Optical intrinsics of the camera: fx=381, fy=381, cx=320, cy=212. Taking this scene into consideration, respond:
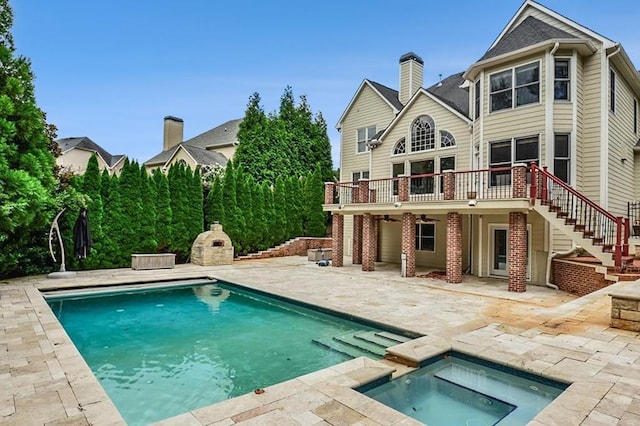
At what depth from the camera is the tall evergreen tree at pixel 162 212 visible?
15555mm

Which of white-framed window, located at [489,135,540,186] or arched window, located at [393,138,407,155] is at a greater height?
arched window, located at [393,138,407,155]

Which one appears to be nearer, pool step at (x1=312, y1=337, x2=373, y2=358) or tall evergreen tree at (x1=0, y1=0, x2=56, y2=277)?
pool step at (x1=312, y1=337, x2=373, y2=358)

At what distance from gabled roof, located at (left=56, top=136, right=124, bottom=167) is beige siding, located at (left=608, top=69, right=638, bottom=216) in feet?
129

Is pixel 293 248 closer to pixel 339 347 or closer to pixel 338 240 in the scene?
pixel 338 240

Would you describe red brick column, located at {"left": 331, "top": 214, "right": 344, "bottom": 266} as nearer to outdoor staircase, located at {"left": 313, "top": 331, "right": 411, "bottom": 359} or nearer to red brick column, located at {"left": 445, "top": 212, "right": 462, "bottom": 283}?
red brick column, located at {"left": 445, "top": 212, "right": 462, "bottom": 283}

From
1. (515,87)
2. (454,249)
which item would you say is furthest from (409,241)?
(515,87)

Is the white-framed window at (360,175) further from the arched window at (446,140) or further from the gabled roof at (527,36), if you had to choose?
the gabled roof at (527,36)

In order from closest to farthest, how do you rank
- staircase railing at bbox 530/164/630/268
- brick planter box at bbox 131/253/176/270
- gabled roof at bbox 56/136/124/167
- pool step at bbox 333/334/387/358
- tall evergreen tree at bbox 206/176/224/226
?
pool step at bbox 333/334/387/358, staircase railing at bbox 530/164/630/268, brick planter box at bbox 131/253/176/270, tall evergreen tree at bbox 206/176/224/226, gabled roof at bbox 56/136/124/167

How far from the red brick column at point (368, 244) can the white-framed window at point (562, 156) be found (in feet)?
19.8

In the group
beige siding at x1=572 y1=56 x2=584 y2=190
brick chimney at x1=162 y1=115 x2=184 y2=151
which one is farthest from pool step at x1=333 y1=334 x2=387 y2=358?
brick chimney at x1=162 y1=115 x2=184 y2=151

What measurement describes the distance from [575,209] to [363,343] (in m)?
7.80

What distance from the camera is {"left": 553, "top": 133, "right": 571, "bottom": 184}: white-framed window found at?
10859 mm

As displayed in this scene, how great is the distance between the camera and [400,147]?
15.5 m

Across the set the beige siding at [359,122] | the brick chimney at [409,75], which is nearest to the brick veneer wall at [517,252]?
the beige siding at [359,122]
